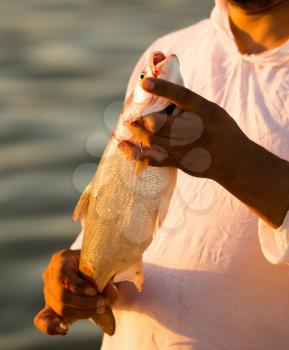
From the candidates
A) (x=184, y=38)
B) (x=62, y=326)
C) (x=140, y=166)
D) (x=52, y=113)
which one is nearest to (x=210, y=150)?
(x=140, y=166)

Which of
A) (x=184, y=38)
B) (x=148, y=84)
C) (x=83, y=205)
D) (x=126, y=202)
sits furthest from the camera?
(x=184, y=38)

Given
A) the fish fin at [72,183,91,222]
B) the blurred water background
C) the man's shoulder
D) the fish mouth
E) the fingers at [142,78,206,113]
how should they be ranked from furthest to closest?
the blurred water background, the man's shoulder, the fish fin at [72,183,91,222], the fish mouth, the fingers at [142,78,206,113]

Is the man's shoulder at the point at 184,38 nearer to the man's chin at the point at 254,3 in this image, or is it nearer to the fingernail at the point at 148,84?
the man's chin at the point at 254,3

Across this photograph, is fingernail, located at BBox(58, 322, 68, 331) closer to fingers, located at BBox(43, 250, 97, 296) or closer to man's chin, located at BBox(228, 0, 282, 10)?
fingers, located at BBox(43, 250, 97, 296)

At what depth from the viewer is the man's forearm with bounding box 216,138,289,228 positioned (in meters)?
2.68

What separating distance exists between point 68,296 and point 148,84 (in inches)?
35.1

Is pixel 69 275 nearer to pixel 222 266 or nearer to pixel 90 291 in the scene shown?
pixel 90 291

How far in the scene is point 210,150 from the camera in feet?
8.64

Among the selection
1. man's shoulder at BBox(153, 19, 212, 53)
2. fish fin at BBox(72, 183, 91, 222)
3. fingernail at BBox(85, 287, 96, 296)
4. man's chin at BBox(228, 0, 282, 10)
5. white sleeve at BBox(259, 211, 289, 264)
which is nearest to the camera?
white sleeve at BBox(259, 211, 289, 264)

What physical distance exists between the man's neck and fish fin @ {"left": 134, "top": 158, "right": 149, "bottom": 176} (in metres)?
0.74

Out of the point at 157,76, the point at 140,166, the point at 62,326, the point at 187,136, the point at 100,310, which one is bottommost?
the point at 62,326

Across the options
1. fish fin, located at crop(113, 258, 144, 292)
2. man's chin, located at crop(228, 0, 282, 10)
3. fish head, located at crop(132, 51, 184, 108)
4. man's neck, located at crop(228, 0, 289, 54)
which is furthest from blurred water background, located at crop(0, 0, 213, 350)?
fish head, located at crop(132, 51, 184, 108)

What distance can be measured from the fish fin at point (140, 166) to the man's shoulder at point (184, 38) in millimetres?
913

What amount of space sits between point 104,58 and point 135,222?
4896mm
